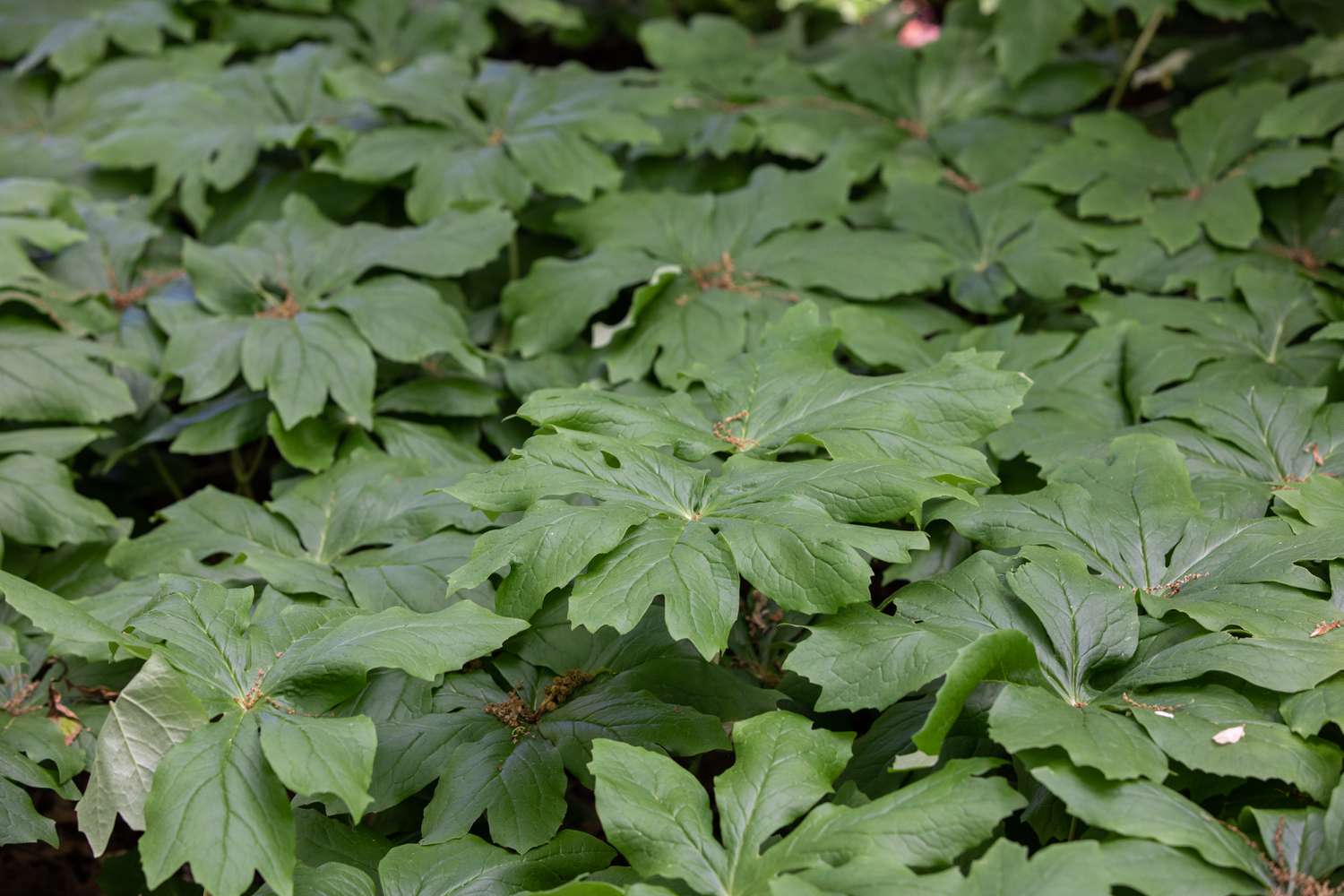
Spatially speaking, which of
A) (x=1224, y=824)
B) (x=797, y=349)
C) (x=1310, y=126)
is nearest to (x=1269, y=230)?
(x=1310, y=126)

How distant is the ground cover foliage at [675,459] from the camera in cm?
134

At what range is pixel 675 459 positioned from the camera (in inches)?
66.9

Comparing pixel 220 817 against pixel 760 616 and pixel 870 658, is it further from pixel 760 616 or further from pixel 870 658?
pixel 760 616

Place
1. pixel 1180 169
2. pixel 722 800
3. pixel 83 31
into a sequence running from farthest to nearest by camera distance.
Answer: pixel 83 31
pixel 1180 169
pixel 722 800

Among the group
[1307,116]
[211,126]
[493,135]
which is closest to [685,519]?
[493,135]

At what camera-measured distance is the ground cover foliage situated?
1.34m

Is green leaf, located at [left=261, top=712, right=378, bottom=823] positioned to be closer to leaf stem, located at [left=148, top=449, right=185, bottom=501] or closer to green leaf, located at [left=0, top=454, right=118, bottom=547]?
green leaf, located at [left=0, top=454, right=118, bottom=547]

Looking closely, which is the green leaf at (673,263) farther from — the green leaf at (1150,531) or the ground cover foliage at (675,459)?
the green leaf at (1150,531)

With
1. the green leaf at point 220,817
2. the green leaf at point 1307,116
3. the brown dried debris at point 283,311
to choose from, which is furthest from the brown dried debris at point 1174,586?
the brown dried debris at point 283,311

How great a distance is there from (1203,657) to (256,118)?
113 inches

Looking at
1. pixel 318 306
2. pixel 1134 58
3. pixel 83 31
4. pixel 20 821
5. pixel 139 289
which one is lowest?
pixel 20 821

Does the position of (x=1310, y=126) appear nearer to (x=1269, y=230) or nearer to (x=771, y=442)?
(x=1269, y=230)

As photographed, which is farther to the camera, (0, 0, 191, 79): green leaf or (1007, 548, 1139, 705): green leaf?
(0, 0, 191, 79): green leaf

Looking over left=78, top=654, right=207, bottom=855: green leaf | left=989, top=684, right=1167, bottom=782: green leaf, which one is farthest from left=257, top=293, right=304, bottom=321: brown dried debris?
left=989, top=684, right=1167, bottom=782: green leaf
